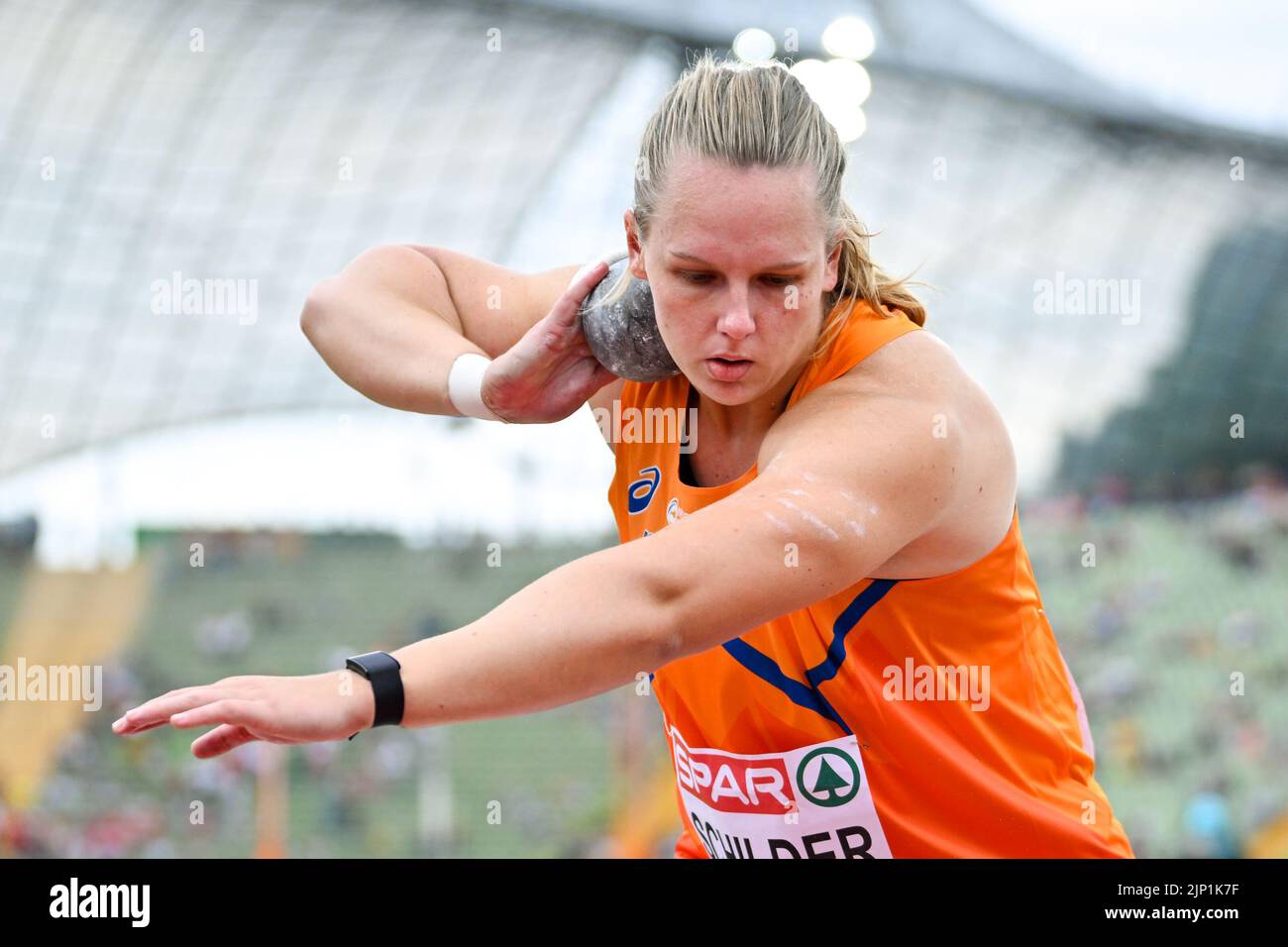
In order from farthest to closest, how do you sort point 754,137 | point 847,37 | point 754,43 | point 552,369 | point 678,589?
point 847,37
point 754,43
point 552,369
point 754,137
point 678,589

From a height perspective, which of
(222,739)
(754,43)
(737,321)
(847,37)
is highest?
(847,37)

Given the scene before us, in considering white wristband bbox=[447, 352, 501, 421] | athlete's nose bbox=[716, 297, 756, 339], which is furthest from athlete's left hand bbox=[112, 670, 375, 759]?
white wristband bbox=[447, 352, 501, 421]

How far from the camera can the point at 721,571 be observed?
217 cm

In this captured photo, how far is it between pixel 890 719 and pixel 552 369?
0.97 metres

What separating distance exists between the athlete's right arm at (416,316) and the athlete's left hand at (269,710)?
4.48 ft

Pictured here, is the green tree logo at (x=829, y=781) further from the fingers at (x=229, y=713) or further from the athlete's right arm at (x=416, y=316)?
the fingers at (x=229, y=713)

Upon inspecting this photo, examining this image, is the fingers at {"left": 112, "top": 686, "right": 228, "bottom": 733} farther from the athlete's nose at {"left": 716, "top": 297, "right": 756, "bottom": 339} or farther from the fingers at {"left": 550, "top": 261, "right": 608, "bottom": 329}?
the fingers at {"left": 550, "top": 261, "right": 608, "bottom": 329}

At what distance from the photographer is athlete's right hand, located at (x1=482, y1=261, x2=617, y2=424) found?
2.93 m

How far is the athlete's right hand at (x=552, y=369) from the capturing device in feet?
9.61

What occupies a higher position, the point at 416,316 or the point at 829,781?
the point at 416,316

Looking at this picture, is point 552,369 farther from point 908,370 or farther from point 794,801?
point 794,801

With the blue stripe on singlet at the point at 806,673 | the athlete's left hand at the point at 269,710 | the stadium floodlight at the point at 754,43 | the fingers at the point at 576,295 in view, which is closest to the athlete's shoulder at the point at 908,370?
Answer: the blue stripe on singlet at the point at 806,673

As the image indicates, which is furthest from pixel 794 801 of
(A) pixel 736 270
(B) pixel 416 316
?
(B) pixel 416 316
